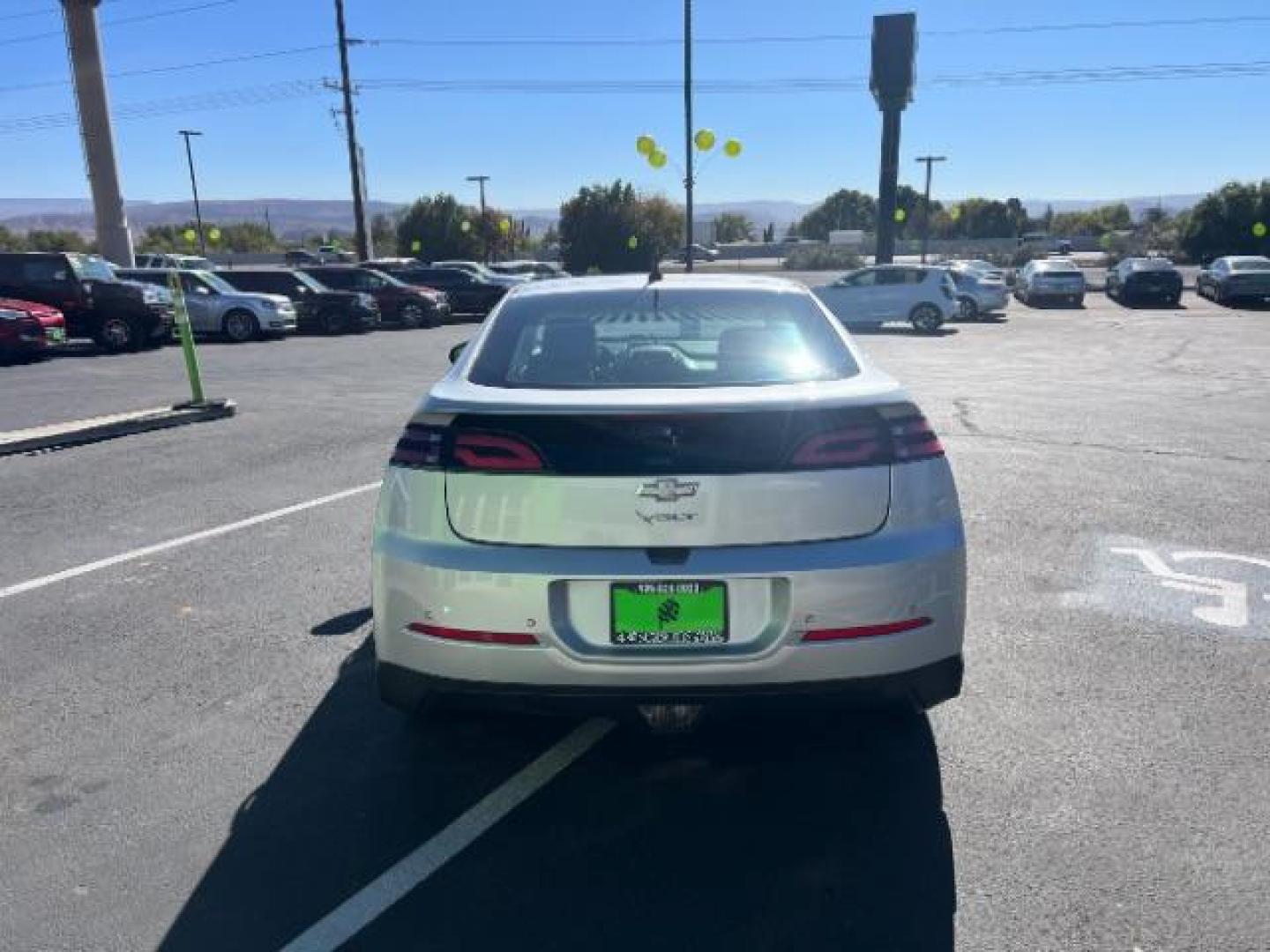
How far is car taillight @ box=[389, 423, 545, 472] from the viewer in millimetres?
2811

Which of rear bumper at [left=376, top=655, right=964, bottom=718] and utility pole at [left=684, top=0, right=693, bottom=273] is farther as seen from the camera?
utility pole at [left=684, top=0, right=693, bottom=273]

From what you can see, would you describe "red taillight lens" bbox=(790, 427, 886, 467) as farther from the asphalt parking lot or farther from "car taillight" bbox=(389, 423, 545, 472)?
the asphalt parking lot

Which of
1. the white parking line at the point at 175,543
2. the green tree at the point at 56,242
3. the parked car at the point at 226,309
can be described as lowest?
the white parking line at the point at 175,543

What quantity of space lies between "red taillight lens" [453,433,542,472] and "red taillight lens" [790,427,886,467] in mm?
759

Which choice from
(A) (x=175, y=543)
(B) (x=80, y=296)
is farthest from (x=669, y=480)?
(B) (x=80, y=296)

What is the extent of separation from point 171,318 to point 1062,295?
26.2m

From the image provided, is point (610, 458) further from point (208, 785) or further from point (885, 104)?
point (885, 104)

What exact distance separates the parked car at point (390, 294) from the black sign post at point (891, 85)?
64.3ft

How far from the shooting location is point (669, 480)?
2.73 meters

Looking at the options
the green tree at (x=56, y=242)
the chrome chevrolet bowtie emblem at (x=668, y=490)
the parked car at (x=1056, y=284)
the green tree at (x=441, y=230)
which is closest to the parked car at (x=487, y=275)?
the parked car at (x=1056, y=284)

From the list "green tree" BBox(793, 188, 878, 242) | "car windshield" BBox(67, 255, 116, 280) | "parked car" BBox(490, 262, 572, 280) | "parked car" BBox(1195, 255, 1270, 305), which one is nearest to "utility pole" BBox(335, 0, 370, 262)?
"parked car" BBox(490, 262, 572, 280)

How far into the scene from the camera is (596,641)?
2781 millimetres

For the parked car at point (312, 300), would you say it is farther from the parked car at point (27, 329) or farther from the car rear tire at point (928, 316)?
the car rear tire at point (928, 316)

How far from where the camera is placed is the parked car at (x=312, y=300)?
79.0ft
